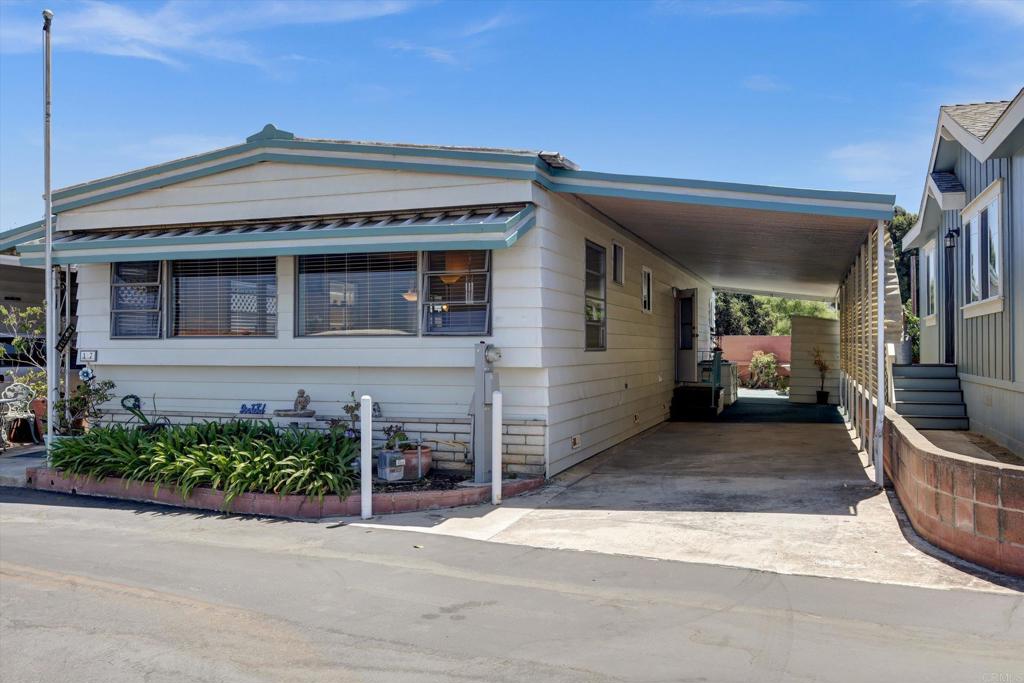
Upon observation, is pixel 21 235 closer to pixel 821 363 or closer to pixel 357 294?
pixel 357 294

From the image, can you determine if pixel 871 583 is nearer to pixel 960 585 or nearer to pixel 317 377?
pixel 960 585

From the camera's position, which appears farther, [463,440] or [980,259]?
[980,259]

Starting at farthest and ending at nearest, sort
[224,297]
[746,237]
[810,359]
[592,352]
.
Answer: [810,359], [746,237], [592,352], [224,297]

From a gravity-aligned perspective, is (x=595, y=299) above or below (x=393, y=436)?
above

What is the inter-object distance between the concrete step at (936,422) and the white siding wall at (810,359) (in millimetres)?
10228

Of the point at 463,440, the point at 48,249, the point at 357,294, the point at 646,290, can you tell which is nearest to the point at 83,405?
the point at 48,249

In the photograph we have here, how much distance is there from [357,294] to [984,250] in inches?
298

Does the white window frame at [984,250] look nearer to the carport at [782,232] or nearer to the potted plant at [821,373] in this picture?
the carport at [782,232]

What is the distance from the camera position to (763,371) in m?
29.0

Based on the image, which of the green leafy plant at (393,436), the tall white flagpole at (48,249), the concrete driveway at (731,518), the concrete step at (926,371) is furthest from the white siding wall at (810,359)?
the tall white flagpole at (48,249)

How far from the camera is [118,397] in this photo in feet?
36.7

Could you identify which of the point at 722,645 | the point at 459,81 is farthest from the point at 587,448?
the point at 459,81

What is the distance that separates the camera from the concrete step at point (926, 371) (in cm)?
1127

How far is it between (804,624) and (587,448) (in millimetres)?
6011
